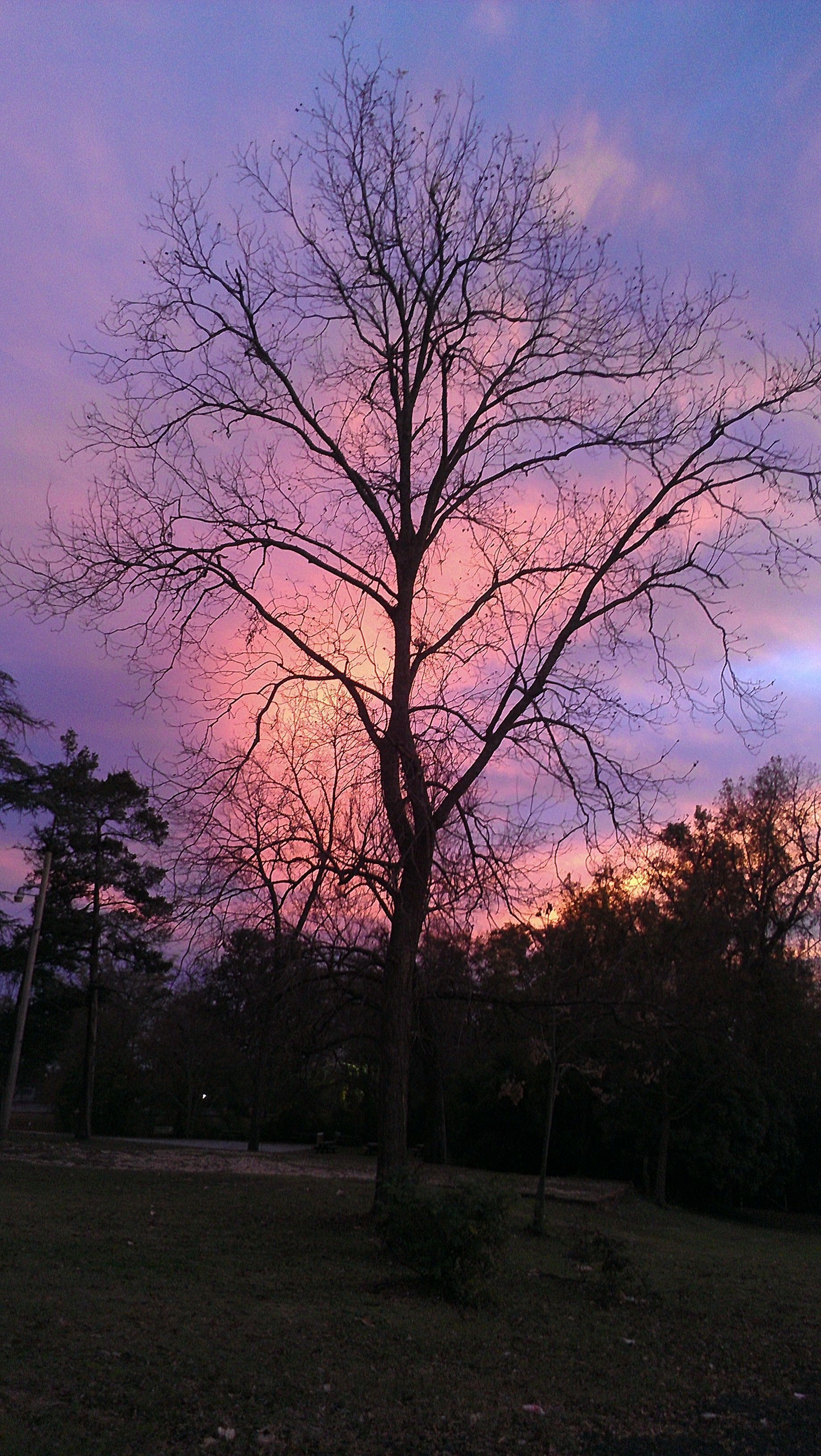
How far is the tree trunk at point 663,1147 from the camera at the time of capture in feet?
82.1

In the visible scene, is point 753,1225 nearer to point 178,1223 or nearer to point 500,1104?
point 500,1104

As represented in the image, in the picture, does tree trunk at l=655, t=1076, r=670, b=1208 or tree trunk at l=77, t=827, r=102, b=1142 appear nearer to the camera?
tree trunk at l=655, t=1076, r=670, b=1208

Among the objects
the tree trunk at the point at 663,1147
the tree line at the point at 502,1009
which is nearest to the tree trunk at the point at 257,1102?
the tree line at the point at 502,1009

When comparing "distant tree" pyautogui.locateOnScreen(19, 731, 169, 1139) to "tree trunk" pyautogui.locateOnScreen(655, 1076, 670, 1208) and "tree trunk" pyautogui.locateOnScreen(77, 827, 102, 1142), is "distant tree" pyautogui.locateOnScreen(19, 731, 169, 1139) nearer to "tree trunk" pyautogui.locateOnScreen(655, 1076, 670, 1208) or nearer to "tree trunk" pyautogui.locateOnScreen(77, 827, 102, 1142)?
"tree trunk" pyautogui.locateOnScreen(77, 827, 102, 1142)

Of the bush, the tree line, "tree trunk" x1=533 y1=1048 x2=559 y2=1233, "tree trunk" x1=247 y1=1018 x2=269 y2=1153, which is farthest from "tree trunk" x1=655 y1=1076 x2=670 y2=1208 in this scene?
the bush

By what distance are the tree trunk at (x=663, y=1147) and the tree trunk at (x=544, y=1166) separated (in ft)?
35.3

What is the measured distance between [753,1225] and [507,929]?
19.7m

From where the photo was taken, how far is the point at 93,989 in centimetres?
2614

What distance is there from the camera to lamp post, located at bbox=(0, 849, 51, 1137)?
23.0m

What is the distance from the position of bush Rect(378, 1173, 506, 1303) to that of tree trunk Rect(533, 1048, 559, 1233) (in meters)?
5.06

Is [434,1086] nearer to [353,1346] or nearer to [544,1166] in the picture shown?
[544,1166]

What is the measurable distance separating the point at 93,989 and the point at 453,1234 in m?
20.1

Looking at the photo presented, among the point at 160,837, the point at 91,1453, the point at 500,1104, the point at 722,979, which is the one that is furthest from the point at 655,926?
the point at 91,1453

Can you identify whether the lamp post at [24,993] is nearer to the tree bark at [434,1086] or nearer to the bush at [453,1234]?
the tree bark at [434,1086]
